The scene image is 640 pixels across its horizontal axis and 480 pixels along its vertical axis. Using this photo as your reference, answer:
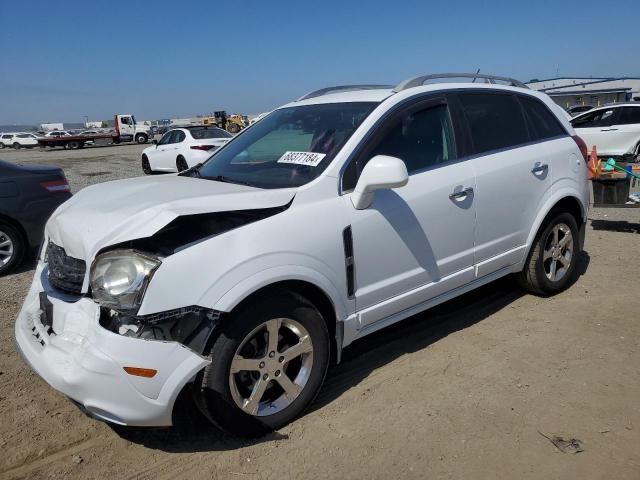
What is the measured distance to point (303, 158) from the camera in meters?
3.27

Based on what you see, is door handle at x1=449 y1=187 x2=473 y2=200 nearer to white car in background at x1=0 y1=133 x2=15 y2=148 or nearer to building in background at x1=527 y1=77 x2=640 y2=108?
building in background at x1=527 y1=77 x2=640 y2=108

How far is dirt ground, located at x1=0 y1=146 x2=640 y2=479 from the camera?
2.61 meters

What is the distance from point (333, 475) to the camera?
255cm

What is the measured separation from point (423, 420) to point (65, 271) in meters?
2.11

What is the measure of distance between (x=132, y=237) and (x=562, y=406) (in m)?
2.55

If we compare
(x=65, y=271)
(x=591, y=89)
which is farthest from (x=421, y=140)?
(x=591, y=89)

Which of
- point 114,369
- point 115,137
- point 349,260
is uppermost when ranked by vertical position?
point 115,137

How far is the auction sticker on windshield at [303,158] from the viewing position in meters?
3.18

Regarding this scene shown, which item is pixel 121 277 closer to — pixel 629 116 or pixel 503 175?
pixel 503 175

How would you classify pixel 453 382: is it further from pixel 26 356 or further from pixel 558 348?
pixel 26 356

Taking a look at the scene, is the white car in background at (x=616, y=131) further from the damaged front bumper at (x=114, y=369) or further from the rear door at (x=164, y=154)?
the damaged front bumper at (x=114, y=369)

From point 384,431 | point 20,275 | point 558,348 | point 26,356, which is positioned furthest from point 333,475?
point 20,275

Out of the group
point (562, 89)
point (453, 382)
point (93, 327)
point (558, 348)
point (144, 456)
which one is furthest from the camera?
point (562, 89)

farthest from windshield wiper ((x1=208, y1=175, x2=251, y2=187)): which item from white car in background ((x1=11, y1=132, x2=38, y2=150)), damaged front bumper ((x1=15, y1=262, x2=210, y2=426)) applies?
white car in background ((x1=11, y1=132, x2=38, y2=150))
